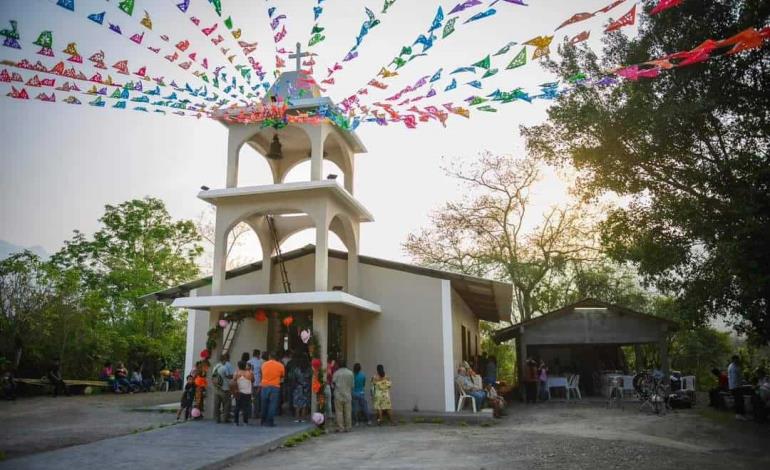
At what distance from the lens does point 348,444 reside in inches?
396

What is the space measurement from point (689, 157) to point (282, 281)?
1131cm

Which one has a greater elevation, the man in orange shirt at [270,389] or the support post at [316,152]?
the support post at [316,152]

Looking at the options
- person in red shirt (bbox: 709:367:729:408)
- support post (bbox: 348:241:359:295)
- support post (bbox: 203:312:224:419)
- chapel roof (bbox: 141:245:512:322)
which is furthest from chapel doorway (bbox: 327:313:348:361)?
person in red shirt (bbox: 709:367:729:408)

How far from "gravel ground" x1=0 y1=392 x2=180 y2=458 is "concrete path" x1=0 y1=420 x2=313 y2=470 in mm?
1012

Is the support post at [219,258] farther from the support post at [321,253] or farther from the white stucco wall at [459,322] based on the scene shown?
the white stucco wall at [459,322]

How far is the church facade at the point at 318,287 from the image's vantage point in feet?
44.2

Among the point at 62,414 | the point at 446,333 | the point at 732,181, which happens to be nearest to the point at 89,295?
the point at 62,414

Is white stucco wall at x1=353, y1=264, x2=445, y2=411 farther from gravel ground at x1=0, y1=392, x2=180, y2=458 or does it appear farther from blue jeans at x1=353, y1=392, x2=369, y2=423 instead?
gravel ground at x1=0, y1=392, x2=180, y2=458

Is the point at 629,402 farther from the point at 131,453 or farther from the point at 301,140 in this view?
the point at 131,453

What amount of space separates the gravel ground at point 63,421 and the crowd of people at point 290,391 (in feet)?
5.25

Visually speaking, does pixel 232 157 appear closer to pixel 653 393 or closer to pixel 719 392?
pixel 653 393

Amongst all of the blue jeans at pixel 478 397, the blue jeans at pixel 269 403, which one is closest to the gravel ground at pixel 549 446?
the blue jeans at pixel 478 397

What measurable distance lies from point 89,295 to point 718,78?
79.9 ft

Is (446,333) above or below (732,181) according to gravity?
below
